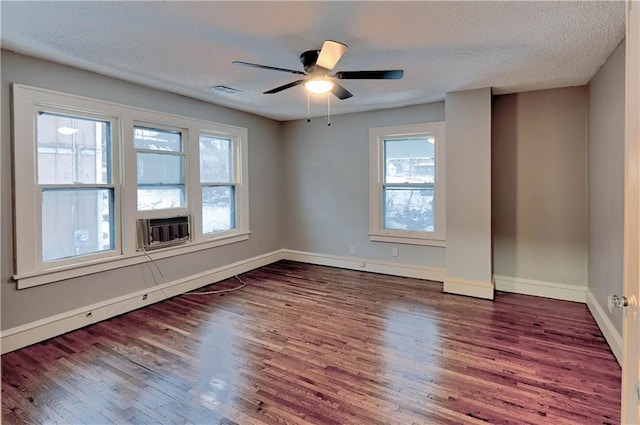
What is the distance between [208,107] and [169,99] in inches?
23.6

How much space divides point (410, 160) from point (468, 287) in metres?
1.90

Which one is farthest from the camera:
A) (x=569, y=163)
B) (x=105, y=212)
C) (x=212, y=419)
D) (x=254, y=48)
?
(x=569, y=163)

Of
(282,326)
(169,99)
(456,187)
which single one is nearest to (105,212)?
(169,99)

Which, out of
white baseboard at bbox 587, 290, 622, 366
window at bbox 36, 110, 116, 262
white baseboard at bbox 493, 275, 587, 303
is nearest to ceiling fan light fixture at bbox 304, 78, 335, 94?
window at bbox 36, 110, 116, 262

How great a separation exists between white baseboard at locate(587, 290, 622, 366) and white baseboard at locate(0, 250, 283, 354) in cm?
431

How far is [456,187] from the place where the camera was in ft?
13.9

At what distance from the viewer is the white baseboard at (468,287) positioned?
408cm

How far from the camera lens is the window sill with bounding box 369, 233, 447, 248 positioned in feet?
15.7

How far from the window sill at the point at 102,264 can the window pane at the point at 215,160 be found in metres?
0.87

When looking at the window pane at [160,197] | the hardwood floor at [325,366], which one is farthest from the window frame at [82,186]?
the hardwood floor at [325,366]

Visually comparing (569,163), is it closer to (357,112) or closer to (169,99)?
(357,112)

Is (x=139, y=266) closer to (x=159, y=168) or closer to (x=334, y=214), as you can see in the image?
(x=159, y=168)

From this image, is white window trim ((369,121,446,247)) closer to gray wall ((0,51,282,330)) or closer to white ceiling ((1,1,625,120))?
white ceiling ((1,1,625,120))

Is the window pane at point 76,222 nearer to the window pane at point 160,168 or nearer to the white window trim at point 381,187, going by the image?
the window pane at point 160,168
